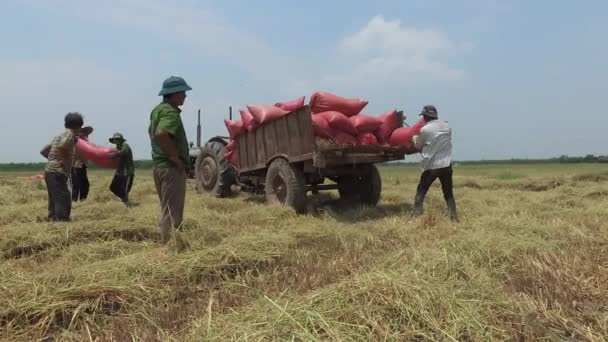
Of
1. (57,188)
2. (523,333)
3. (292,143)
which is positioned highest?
(292,143)

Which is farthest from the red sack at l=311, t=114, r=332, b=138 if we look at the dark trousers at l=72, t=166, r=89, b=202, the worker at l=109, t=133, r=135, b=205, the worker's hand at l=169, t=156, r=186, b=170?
the dark trousers at l=72, t=166, r=89, b=202

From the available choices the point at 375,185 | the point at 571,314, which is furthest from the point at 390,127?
the point at 571,314

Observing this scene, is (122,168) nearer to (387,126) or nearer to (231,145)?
(231,145)

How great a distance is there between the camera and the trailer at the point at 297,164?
21.6 feet

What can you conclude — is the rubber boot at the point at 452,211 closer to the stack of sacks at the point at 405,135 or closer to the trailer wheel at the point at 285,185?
the stack of sacks at the point at 405,135

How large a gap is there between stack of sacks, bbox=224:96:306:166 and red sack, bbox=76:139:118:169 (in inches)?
78.4

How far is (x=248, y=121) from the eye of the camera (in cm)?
795

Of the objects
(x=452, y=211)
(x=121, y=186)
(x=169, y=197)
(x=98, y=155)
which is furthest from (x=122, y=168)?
(x=452, y=211)

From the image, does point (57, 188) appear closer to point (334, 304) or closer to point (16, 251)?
point (16, 251)

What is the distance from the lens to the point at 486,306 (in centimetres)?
260

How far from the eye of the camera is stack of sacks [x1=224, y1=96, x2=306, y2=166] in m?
7.49

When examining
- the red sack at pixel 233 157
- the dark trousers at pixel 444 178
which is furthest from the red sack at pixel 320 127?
the red sack at pixel 233 157

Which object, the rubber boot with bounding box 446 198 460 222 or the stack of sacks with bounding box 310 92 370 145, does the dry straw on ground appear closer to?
the rubber boot with bounding box 446 198 460 222

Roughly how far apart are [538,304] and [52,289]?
287cm
